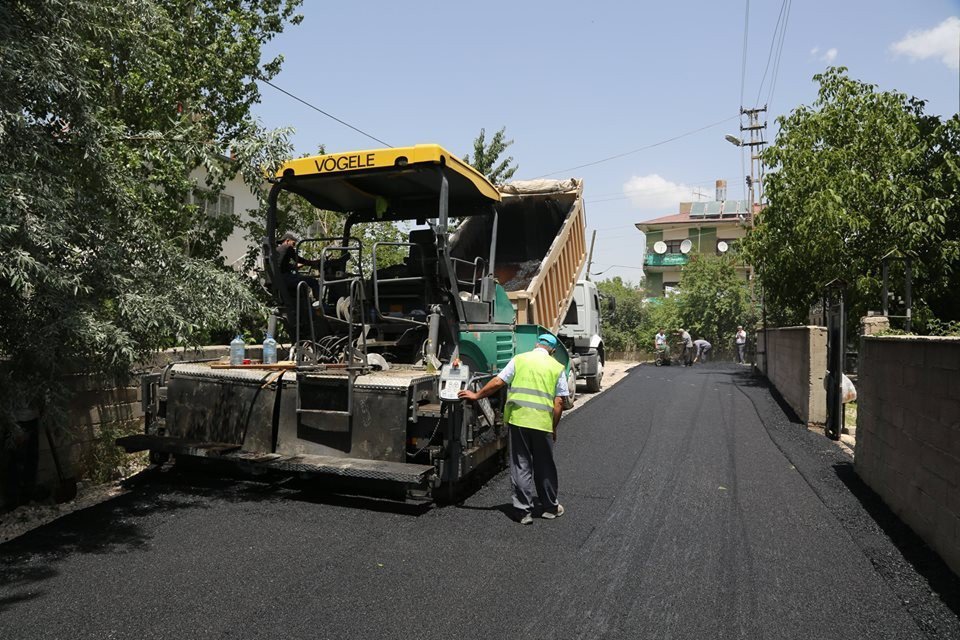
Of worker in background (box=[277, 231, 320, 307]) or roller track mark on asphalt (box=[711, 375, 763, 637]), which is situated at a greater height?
worker in background (box=[277, 231, 320, 307])

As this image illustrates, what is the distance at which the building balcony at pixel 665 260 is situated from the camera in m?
49.3

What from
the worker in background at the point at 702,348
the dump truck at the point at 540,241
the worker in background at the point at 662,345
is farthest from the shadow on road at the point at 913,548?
the worker in background at the point at 702,348

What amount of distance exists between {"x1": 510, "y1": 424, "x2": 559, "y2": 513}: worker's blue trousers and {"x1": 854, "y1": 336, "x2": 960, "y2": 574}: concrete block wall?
2403 millimetres

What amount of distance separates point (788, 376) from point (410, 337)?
8.53 m

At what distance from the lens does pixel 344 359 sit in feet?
20.2

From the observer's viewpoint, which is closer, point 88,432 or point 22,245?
point 22,245

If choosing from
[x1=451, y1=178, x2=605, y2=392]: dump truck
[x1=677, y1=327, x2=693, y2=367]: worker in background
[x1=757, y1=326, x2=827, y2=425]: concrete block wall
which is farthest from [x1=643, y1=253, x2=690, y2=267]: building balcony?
[x1=451, y1=178, x2=605, y2=392]: dump truck

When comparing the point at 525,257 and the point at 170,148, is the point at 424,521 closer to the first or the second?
the point at 170,148

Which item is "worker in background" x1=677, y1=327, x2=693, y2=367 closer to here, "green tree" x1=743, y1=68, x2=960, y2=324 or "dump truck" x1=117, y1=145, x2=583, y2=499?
"green tree" x1=743, y1=68, x2=960, y2=324

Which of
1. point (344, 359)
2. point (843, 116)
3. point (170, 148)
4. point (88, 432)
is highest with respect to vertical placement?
point (843, 116)

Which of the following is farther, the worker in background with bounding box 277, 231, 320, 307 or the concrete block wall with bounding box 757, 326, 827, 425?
the concrete block wall with bounding box 757, 326, 827, 425

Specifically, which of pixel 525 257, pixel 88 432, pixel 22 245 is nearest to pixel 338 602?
pixel 22 245

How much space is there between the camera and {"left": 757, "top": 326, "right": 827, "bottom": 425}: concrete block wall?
992 centimetres

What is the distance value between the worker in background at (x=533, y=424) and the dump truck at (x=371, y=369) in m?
0.35
